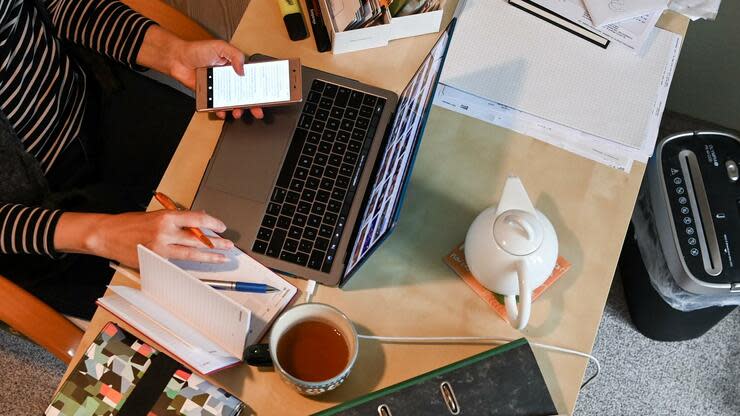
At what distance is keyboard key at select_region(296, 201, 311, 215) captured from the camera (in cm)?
90

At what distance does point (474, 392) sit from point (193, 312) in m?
0.36

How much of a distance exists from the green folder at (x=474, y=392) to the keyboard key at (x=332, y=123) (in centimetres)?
40

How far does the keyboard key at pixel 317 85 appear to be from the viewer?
984mm

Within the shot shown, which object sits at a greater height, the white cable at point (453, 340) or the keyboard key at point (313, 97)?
the keyboard key at point (313, 97)

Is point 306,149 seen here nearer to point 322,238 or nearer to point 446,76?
point 322,238

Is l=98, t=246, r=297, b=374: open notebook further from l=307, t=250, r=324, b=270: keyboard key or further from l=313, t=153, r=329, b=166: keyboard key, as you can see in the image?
l=313, t=153, r=329, b=166: keyboard key

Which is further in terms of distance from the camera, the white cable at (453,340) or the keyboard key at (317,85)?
the keyboard key at (317,85)

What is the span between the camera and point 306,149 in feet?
3.11

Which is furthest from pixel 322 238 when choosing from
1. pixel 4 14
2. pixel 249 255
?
pixel 4 14

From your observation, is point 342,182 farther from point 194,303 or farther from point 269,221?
point 194,303

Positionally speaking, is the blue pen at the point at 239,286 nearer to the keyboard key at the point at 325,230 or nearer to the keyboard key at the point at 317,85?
the keyboard key at the point at 325,230

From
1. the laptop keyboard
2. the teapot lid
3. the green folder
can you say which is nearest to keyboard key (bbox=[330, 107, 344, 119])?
the laptop keyboard

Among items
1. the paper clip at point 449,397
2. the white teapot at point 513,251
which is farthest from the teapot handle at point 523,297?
the paper clip at point 449,397

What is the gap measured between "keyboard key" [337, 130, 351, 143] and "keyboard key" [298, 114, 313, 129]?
0.05 metres
